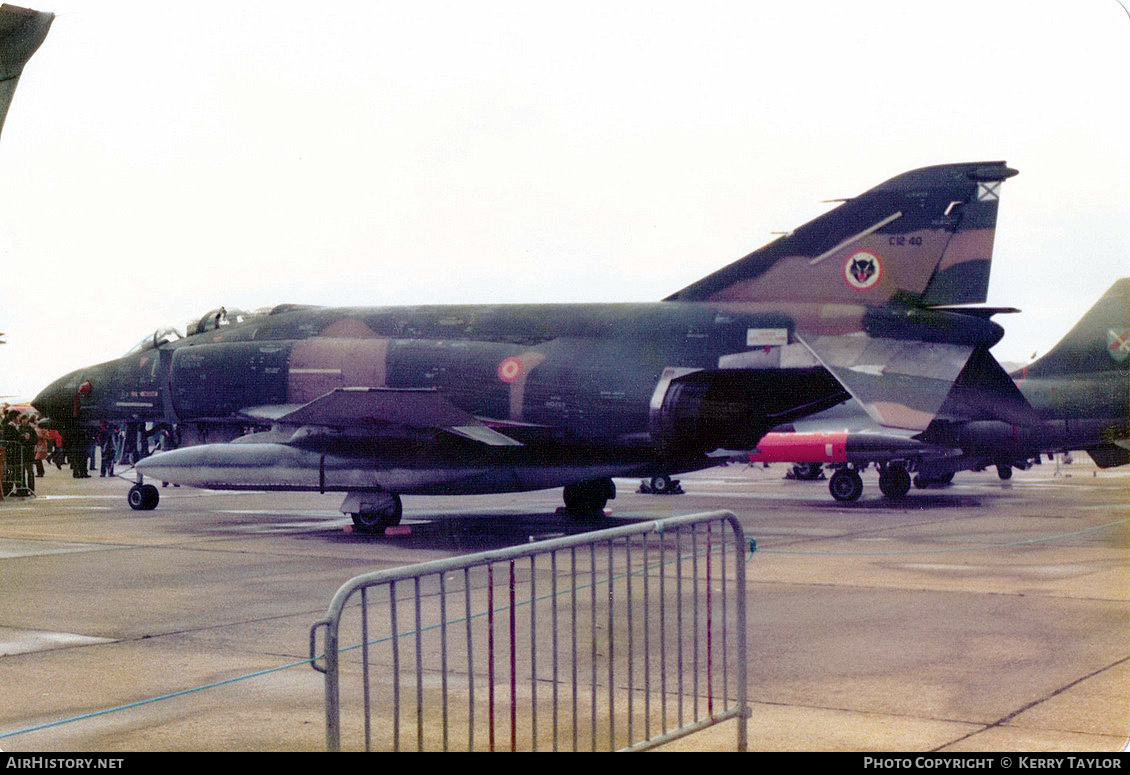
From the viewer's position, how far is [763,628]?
305 inches

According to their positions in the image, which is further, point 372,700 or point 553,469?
point 553,469

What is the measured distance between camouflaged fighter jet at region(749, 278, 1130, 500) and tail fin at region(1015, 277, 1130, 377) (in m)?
0.02

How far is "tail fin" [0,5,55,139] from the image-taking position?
4.19m

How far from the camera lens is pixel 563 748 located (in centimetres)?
487

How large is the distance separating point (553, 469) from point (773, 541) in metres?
3.35

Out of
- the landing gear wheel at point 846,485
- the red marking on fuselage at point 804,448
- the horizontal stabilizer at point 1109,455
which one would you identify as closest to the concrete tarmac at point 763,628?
the red marking on fuselage at point 804,448

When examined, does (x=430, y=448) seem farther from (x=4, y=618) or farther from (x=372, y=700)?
(x=372, y=700)

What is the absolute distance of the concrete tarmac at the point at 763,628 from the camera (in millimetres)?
5277

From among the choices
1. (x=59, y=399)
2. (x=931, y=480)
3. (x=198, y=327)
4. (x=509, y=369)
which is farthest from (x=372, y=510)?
(x=931, y=480)

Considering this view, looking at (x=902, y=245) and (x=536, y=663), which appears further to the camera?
(x=902, y=245)

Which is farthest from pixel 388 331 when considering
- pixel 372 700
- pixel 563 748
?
pixel 563 748

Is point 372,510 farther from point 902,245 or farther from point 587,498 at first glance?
point 902,245

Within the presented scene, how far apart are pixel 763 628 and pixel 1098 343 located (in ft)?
56.0

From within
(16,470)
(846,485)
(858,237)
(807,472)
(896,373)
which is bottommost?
(807,472)
